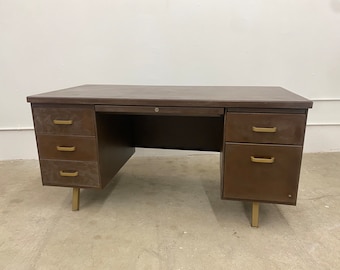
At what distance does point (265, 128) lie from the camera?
1172 mm

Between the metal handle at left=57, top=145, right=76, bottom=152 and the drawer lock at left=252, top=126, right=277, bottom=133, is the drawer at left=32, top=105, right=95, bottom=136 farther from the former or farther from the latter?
the drawer lock at left=252, top=126, right=277, bottom=133

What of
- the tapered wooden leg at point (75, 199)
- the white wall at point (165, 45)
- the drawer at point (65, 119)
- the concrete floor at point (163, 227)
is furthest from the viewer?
the white wall at point (165, 45)

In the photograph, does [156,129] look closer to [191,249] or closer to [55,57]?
[191,249]

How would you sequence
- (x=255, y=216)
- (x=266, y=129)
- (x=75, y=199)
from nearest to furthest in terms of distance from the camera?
(x=266, y=129), (x=255, y=216), (x=75, y=199)

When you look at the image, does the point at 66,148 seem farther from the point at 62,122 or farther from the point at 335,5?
the point at 335,5

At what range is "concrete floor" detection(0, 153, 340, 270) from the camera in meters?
1.11

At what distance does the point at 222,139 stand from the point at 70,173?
2.58 feet

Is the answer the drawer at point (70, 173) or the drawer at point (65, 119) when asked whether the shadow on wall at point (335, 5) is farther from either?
the drawer at point (70, 173)

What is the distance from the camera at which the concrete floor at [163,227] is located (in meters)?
1.11

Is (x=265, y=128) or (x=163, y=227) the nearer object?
(x=265, y=128)

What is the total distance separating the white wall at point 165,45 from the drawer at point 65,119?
0.89m

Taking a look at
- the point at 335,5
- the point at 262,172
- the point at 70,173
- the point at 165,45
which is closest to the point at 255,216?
the point at 262,172

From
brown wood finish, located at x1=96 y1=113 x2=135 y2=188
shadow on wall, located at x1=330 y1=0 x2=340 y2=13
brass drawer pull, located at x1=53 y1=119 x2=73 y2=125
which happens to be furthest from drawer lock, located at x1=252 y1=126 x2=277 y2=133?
shadow on wall, located at x1=330 y1=0 x2=340 y2=13

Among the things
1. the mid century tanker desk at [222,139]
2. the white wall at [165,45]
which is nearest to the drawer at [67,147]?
the mid century tanker desk at [222,139]
